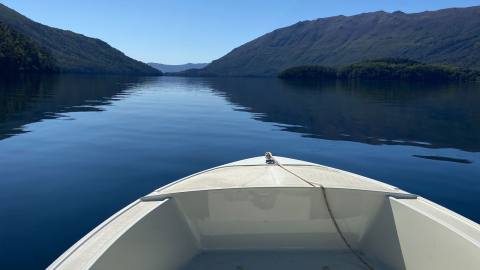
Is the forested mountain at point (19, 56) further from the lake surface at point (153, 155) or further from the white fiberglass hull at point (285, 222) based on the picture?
the white fiberglass hull at point (285, 222)

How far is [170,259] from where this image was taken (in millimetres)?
6754

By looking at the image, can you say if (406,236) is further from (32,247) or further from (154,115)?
(154,115)

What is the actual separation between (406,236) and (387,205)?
2.43ft

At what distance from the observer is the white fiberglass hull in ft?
22.5

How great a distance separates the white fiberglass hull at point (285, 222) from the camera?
687cm

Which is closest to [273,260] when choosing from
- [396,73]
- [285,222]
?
[285,222]

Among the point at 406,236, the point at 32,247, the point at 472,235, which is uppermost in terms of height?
the point at 472,235

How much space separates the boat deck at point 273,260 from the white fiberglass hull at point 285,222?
2 cm

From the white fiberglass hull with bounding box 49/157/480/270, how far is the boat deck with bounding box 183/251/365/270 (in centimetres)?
2

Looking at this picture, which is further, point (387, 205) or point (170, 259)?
point (387, 205)

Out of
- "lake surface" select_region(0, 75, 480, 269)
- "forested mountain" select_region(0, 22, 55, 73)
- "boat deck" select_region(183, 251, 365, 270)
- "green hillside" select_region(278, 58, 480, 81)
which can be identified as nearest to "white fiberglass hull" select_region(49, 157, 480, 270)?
"boat deck" select_region(183, 251, 365, 270)

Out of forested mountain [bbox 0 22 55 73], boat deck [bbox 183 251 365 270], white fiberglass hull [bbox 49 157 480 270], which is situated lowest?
boat deck [bbox 183 251 365 270]

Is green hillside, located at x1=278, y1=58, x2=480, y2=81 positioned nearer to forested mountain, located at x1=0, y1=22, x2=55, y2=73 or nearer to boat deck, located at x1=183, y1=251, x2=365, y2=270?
forested mountain, located at x1=0, y1=22, x2=55, y2=73

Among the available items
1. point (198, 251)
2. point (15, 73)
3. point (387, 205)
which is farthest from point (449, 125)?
point (15, 73)
